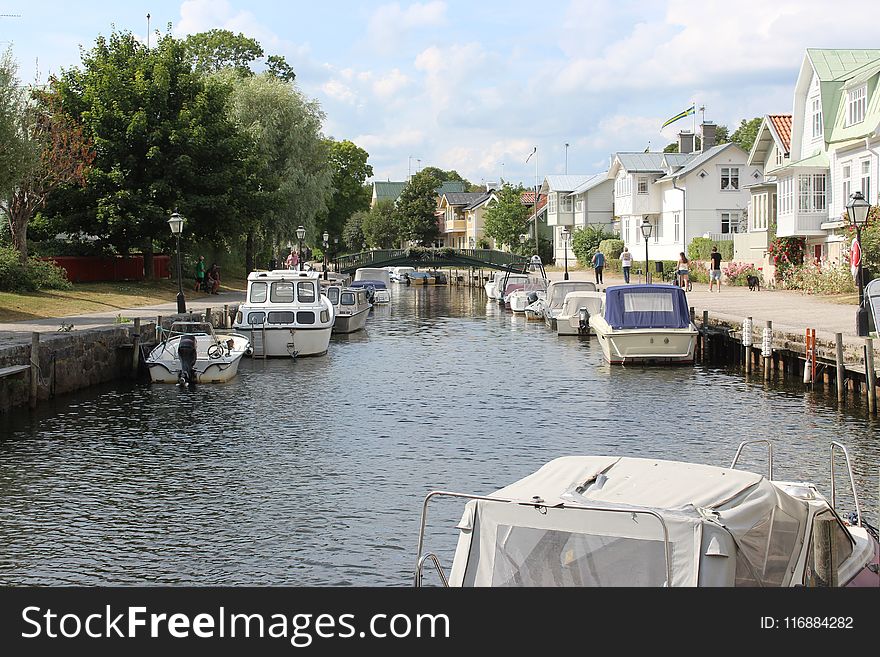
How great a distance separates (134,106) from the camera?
Answer: 5394 centimetres

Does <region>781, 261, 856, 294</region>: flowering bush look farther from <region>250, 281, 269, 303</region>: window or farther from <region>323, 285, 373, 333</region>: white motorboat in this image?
<region>250, 281, 269, 303</region>: window

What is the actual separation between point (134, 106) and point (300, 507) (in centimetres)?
A: 4161

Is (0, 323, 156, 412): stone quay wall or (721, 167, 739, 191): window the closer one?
(0, 323, 156, 412): stone quay wall

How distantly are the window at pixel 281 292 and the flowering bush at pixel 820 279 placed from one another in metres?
21.2

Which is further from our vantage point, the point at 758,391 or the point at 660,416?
the point at 758,391

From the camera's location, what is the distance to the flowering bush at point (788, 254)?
5334 cm

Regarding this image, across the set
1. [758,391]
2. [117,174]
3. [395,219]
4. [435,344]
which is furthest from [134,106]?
[395,219]

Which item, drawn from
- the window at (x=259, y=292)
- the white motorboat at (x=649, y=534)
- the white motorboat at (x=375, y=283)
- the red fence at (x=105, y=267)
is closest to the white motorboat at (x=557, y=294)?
the window at (x=259, y=292)

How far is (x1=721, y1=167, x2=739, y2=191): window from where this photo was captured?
262 ft

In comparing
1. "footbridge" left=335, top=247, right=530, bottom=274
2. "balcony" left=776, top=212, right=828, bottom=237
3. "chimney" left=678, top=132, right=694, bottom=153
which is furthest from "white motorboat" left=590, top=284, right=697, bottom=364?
"chimney" left=678, top=132, right=694, bottom=153

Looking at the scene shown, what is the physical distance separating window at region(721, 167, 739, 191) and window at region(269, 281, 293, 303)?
5062cm

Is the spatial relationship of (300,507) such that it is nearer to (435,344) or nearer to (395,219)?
(435,344)

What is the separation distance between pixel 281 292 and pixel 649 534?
94.4 ft

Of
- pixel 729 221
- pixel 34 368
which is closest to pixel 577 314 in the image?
pixel 34 368
